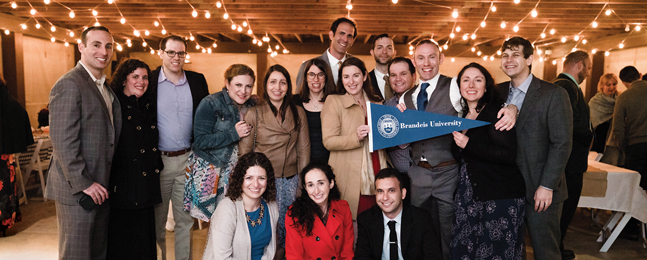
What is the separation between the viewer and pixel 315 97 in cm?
330

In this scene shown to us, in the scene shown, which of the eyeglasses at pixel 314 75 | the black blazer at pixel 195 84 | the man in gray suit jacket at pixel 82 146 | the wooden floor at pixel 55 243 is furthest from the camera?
the wooden floor at pixel 55 243

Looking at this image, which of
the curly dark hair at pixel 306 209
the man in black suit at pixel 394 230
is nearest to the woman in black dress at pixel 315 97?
the curly dark hair at pixel 306 209

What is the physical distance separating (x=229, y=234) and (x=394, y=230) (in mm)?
1149

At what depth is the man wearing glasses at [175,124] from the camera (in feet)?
10.5

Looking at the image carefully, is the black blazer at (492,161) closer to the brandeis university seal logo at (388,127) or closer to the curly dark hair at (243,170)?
the brandeis university seal logo at (388,127)

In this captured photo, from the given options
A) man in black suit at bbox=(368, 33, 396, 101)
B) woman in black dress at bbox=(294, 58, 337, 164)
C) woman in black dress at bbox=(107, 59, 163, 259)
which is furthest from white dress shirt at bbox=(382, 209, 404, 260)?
woman in black dress at bbox=(107, 59, 163, 259)

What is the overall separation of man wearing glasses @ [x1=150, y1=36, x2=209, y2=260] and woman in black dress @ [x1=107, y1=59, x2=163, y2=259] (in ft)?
0.37

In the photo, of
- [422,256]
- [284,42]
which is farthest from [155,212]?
[284,42]

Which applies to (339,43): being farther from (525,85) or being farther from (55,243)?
(55,243)

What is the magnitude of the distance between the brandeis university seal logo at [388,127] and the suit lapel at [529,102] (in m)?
0.86

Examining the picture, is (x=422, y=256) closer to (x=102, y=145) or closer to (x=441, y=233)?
(x=441, y=233)

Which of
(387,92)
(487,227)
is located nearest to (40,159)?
(387,92)

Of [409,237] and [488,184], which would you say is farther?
[409,237]

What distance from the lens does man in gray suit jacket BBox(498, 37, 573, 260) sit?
2.65m
